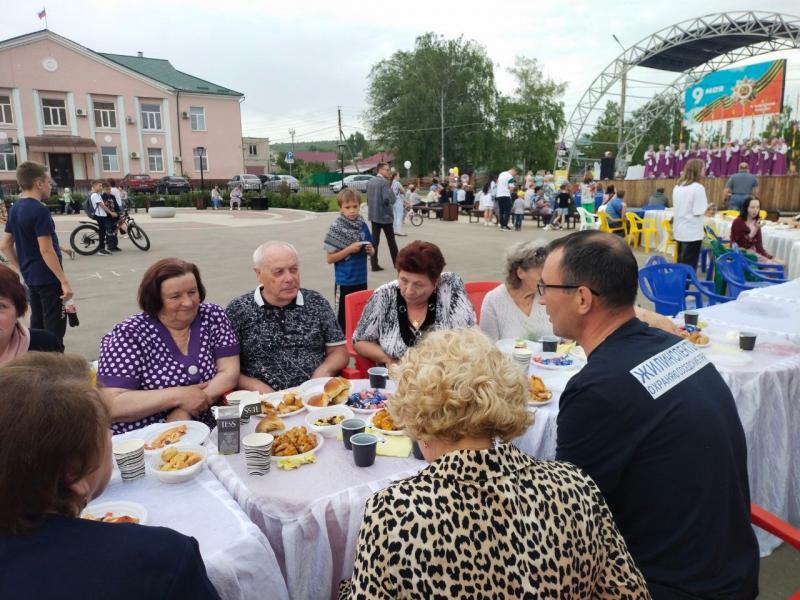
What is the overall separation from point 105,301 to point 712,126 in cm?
2361

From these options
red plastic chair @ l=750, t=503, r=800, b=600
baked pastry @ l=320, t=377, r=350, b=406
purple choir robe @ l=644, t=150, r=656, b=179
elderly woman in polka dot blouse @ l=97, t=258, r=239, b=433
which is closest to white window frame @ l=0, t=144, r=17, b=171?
purple choir robe @ l=644, t=150, r=656, b=179

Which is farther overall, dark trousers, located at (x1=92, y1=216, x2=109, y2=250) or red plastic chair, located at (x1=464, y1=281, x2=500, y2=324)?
dark trousers, located at (x1=92, y1=216, x2=109, y2=250)

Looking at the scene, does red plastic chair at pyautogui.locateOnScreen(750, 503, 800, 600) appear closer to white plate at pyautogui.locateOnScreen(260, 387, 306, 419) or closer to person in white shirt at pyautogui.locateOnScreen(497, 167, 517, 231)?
white plate at pyautogui.locateOnScreen(260, 387, 306, 419)

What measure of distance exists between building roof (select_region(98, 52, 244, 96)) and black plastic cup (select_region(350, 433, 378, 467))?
144 feet

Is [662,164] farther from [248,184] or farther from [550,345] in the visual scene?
[248,184]

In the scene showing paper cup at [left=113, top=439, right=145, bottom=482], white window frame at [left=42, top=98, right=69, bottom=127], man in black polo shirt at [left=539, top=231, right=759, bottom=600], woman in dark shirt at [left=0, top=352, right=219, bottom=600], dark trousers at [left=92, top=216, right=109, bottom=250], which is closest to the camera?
woman in dark shirt at [left=0, top=352, right=219, bottom=600]

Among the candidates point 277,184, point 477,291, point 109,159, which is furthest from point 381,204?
point 109,159

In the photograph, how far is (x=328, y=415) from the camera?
2293 millimetres

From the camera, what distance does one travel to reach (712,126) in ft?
73.0

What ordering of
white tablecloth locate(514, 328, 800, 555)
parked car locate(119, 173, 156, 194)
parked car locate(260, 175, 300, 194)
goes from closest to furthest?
1. white tablecloth locate(514, 328, 800, 555)
2. parked car locate(119, 173, 156, 194)
3. parked car locate(260, 175, 300, 194)

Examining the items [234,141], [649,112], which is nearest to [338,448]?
[649,112]

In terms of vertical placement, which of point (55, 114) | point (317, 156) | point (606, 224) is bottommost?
point (606, 224)

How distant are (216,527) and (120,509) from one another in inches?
11.4

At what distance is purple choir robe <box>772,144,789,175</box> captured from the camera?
16828 mm
